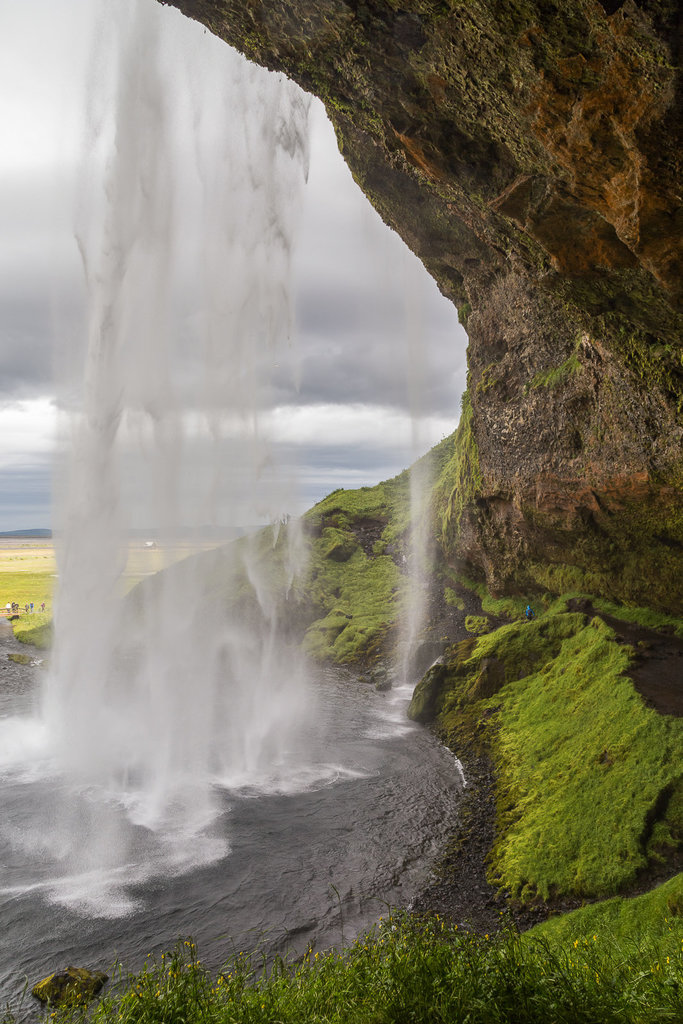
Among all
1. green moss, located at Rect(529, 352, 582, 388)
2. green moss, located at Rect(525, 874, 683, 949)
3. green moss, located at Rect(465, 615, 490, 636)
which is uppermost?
green moss, located at Rect(529, 352, 582, 388)

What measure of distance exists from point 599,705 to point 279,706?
44.0ft

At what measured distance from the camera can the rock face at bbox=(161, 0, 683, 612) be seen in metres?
7.62

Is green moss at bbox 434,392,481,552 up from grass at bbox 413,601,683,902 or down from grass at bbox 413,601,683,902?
up

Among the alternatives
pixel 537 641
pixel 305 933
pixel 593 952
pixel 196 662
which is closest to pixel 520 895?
pixel 305 933

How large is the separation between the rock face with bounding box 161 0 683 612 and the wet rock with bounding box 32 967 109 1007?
48.4 ft

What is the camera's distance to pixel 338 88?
11.5 m

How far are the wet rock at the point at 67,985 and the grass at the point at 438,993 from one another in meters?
3.59

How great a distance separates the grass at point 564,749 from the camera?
12805mm

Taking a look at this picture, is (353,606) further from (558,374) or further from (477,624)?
(558,374)

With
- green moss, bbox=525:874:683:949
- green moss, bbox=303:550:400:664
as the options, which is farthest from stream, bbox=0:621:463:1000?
green moss, bbox=303:550:400:664

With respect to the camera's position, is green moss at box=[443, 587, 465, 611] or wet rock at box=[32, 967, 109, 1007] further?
green moss at box=[443, 587, 465, 611]

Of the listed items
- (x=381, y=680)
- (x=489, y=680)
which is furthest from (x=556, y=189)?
(x=381, y=680)

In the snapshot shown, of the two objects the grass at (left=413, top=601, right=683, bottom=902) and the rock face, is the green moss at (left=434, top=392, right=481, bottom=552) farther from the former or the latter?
the grass at (left=413, top=601, right=683, bottom=902)

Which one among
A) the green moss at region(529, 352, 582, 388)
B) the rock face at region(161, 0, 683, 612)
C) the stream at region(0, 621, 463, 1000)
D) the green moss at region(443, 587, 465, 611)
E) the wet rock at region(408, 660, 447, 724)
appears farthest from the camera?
the green moss at region(443, 587, 465, 611)
